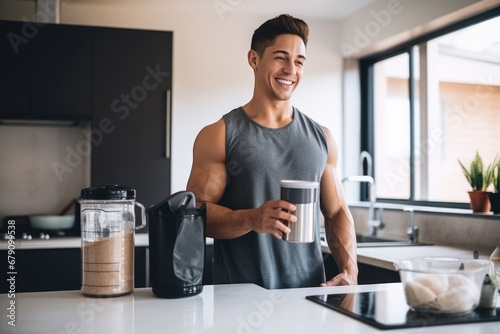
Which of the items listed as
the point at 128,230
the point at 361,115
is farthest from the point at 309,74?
the point at 128,230

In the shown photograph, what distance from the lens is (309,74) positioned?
4.34 metres

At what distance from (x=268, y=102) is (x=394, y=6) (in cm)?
225

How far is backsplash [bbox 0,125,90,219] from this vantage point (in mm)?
3809

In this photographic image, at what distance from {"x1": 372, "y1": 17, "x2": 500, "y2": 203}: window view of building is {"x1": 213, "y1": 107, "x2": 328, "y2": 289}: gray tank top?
1.86 meters

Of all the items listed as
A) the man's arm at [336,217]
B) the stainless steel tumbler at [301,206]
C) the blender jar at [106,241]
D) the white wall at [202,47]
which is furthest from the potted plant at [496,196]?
the blender jar at [106,241]

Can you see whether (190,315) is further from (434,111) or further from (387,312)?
(434,111)

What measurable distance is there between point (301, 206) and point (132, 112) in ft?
7.79

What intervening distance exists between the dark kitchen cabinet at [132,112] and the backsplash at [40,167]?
490mm

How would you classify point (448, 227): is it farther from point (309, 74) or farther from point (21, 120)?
point (21, 120)

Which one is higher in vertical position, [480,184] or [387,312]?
[480,184]

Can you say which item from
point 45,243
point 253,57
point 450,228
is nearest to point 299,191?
point 253,57

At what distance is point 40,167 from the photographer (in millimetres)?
3857

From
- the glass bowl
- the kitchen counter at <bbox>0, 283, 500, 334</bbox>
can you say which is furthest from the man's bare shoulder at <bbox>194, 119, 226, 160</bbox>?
the glass bowl

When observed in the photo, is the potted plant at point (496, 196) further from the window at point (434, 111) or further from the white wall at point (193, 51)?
the white wall at point (193, 51)
